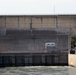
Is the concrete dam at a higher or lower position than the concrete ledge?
higher

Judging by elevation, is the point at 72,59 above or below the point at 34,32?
below

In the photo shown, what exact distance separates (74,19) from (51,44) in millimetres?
5414

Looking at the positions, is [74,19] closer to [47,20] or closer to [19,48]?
[47,20]

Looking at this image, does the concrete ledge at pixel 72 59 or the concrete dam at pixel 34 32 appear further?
the concrete dam at pixel 34 32

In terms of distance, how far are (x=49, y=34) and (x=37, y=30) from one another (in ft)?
6.63

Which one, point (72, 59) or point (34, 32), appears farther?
point (34, 32)

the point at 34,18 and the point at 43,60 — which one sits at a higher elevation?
the point at 34,18

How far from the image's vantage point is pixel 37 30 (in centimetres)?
5650

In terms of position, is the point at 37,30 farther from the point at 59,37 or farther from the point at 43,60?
the point at 43,60

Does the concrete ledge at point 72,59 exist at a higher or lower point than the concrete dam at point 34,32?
lower

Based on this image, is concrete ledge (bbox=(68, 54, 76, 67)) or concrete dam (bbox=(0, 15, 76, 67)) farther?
concrete dam (bbox=(0, 15, 76, 67))

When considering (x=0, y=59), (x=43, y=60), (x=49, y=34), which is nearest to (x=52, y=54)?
(x=43, y=60)

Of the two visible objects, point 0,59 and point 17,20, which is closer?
point 0,59

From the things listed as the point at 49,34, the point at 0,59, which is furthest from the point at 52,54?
the point at 49,34
